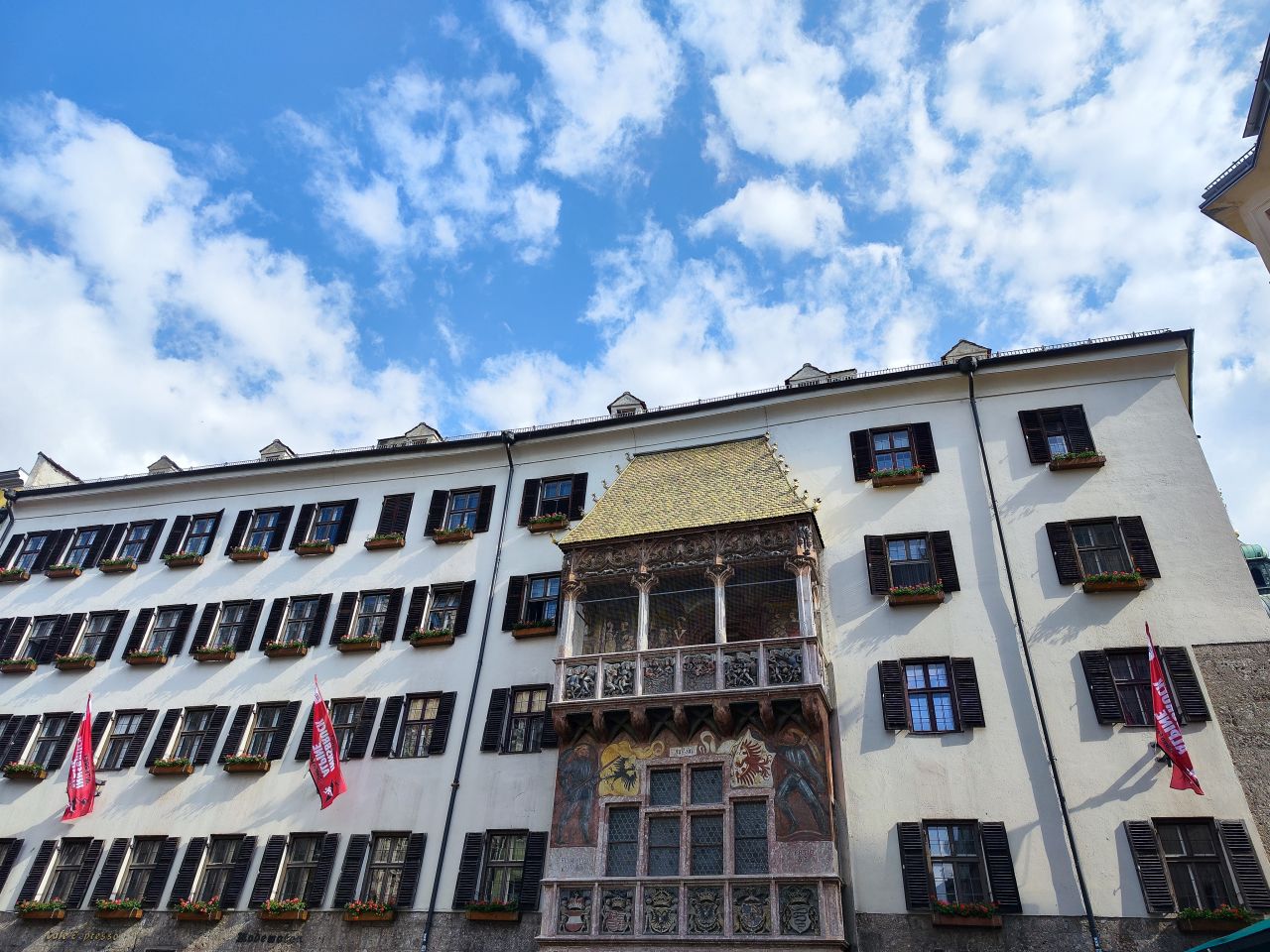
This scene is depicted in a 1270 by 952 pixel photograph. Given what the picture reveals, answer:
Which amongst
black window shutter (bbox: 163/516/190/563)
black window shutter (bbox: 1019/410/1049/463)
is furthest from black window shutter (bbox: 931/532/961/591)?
black window shutter (bbox: 163/516/190/563)

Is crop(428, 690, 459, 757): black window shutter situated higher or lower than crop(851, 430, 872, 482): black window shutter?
lower

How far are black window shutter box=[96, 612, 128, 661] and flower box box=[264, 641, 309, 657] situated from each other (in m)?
6.45

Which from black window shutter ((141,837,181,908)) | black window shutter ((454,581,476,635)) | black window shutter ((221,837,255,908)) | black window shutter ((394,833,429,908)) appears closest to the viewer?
black window shutter ((394,833,429,908))

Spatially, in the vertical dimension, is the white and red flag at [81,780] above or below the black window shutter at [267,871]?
above

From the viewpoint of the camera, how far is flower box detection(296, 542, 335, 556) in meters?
30.0

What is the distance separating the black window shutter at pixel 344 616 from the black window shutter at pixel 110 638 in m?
8.39

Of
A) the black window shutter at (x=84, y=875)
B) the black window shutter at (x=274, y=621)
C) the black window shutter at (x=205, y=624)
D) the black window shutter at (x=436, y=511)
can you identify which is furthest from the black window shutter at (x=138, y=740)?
the black window shutter at (x=436, y=511)

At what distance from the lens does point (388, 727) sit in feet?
84.0

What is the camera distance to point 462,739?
81.4 feet

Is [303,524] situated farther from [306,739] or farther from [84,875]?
[84,875]

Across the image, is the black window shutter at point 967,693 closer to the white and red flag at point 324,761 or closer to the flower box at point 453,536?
the flower box at point 453,536

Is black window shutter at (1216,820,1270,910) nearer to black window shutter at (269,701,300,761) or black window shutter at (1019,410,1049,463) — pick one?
black window shutter at (1019,410,1049,463)

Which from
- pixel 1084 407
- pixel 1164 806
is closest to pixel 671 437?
pixel 1084 407

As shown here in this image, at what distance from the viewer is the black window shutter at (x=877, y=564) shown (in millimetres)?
23438
